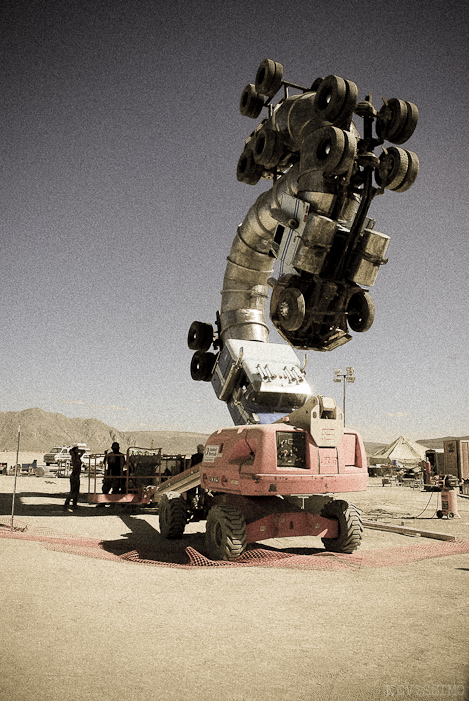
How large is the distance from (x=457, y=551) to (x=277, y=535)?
3174 millimetres

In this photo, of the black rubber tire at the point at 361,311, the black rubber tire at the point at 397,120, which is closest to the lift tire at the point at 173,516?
the black rubber tire at the point at 361,311

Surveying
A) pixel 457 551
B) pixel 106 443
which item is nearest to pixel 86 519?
pixel 457 551

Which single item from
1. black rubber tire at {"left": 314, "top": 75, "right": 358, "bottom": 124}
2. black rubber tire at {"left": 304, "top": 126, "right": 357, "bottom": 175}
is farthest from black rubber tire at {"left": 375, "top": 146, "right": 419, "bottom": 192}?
black rubber tire at {"left": 314, "top": 75, "right": 358, "bottom": 124}

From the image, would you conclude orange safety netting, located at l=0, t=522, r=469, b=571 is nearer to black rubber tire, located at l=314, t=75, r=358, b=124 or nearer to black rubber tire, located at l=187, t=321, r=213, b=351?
black rubber tire, located at l=187, t=321, r=213, b=351

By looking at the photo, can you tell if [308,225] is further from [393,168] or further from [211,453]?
[211,453]

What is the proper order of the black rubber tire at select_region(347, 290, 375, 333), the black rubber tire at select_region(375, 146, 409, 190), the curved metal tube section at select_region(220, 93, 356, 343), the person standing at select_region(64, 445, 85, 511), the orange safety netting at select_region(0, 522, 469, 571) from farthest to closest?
the person standing at select_region(64, 445, 85, 511)
the curved metal tube section at select_region(220, 93, 356, 343)
the black rubber tire at select_region(347, 290, 375, 333)
the black rubber tire at select_region(375, 146, 409, 190)
the orange safety netting at select_region(0, 522, 469, 571)

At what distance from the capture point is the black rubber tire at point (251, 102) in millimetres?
12727

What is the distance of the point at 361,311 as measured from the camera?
1044 cm

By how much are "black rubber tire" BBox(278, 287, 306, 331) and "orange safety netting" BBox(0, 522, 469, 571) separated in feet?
13.9

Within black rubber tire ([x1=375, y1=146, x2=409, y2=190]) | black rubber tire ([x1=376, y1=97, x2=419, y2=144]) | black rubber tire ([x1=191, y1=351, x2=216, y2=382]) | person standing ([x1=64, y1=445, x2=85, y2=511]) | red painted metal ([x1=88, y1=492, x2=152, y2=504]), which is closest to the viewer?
black rubber tire ([x1=375, y1=146, x2=409, y2=190])

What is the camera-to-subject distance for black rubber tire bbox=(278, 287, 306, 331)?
9867 mm

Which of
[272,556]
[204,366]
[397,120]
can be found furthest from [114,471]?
[397,120]

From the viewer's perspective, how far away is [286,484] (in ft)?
24.2

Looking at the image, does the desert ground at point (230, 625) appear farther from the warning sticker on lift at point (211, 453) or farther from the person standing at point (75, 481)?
the person standing at point (75, 481)
